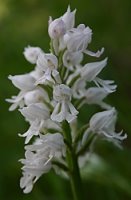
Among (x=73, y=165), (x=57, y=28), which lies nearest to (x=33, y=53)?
(x=57, y=28)

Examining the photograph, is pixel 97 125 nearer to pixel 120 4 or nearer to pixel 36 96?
pixel 36 96

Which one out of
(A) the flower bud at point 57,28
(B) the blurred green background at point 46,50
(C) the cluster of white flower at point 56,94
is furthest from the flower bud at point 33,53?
(B) the blurred green background at point 46,50

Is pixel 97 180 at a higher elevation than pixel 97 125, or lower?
lower

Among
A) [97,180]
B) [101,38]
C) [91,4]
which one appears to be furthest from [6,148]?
[91,4]

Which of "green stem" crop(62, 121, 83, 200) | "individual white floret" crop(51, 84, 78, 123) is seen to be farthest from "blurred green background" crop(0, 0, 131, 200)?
"individual white floret" crop(51, 84, 78, 123)

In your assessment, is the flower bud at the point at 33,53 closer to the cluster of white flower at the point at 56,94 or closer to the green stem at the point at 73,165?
the cluster of white flower at the point at 56,94

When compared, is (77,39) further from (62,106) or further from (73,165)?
(73,165)

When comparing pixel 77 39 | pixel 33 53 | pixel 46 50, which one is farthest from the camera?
pixel 46 50
